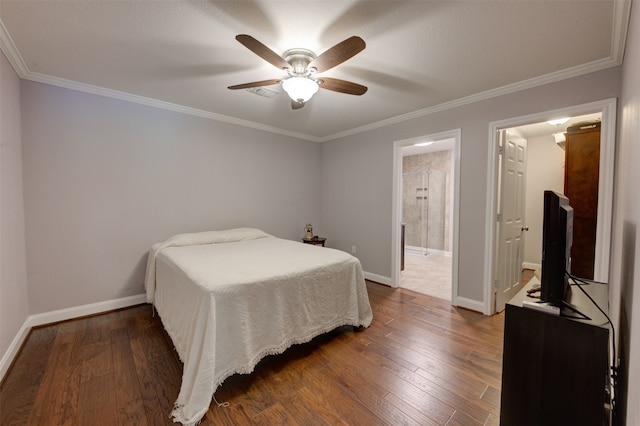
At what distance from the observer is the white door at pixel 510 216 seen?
2.79 meters

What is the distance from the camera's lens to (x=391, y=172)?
3.62 m

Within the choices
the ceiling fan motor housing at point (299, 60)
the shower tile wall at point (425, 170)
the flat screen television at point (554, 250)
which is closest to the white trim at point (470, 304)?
the flat screen television at point (554, 250)

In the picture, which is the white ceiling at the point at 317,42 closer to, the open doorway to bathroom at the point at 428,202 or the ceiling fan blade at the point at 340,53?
the ceiling fan blade at the point at 340,53

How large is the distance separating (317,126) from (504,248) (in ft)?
9.43

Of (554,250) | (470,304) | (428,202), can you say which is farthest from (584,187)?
(428,202)

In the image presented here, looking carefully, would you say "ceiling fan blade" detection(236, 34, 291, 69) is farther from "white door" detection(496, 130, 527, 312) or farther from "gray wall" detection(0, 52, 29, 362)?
"white door" detection(496, 130, 527, 312)

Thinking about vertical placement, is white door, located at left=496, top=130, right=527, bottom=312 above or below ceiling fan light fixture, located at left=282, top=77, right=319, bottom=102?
below

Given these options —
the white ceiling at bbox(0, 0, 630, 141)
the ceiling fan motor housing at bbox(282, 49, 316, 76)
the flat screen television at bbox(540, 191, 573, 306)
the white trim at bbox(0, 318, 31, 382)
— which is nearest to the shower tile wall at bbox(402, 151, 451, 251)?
the white ceiling at bbox(0, 0, 630, 141)

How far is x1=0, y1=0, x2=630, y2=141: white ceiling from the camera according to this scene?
1.55 metres

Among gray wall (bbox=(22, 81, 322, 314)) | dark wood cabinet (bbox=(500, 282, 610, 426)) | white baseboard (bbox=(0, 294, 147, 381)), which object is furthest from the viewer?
gray wall (bbox=(22, 81, 322, 314))

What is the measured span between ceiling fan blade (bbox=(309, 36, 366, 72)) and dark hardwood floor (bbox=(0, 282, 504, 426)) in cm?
210

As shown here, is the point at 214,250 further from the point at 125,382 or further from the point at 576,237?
the point at 576,237

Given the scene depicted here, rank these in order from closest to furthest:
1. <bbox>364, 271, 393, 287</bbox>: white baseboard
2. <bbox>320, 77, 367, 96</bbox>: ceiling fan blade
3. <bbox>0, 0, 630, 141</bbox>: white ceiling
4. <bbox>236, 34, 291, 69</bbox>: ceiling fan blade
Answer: <bbox>236, 34, 291, 69</bbox>: ceiling fan blade < <bbox>0, 0, 630, 141</bbox>: white ceiling < <bbox>320, 77, 367, 96</bbox>: ceiling fan blade < <bbox>364, 271, 393, 287</bbox>: white baseboard

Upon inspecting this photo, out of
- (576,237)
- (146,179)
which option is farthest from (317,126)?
(576,237)
